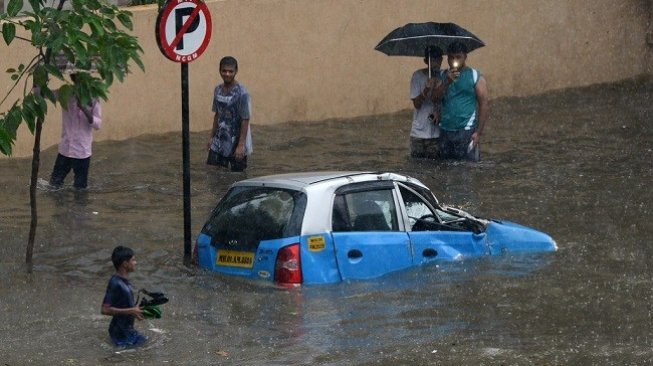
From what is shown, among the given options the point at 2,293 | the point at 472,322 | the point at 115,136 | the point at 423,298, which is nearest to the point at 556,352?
the point at 472,322

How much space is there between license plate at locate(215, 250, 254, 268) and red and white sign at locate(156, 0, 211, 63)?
183 centimetres

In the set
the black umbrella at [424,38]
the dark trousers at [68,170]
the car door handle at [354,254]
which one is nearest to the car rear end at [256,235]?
the car door handle at [354,254]

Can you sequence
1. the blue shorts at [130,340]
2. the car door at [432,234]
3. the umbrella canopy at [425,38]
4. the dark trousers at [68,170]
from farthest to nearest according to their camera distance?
1. the umbrella canopy at [425,38]
2. the dark trousers at [68,170]
3. the car door at [432,234]
4. the blue shorts at [130,340]

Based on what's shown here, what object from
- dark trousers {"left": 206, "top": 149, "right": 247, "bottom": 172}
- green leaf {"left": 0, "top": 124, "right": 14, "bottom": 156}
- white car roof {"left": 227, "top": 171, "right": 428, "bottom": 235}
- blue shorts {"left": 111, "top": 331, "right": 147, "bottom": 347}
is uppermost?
green leaf {"left": 0, "top": 124, "right": 14, "bottom": 156}

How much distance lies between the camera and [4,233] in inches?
563

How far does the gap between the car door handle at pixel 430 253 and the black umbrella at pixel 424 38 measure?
5976 mm

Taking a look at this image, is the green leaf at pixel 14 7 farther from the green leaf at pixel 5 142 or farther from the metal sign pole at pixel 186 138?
the metal sign pole at pixel 186 138

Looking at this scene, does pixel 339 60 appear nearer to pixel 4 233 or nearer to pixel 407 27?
pixel 407 27

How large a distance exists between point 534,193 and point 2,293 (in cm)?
706

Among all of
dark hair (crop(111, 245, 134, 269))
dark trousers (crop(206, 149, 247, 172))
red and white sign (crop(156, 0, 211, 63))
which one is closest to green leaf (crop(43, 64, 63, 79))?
red and white sign (crop(156, 0, 211, 63))

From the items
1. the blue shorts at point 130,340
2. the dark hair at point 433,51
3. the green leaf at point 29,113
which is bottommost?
the blue shorts at point 130,340

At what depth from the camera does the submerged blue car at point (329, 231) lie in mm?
11719

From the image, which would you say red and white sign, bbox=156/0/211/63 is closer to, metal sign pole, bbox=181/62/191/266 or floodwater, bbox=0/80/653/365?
metal sign pole, bbox=181/62/191/266

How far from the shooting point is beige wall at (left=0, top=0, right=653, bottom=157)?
19.2 m
